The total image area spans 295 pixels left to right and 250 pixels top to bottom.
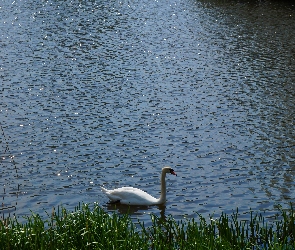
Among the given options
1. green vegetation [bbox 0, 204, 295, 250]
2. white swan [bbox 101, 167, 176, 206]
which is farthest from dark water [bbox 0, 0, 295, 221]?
green vegetation [bbox 0, 204, 295, 250]

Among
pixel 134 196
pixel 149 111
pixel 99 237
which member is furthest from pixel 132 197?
pixel 149 111

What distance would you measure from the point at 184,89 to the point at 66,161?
11.2 m

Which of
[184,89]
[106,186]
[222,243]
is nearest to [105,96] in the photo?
[184,89]

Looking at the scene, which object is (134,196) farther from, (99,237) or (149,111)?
(149,111)

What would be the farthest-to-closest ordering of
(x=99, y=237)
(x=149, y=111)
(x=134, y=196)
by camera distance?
(x=149, y=111)
(x=134, y=196)
(x=99, y=237)

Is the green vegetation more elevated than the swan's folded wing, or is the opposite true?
the swan's folded wing

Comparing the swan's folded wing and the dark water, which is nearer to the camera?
the swan's folded wing

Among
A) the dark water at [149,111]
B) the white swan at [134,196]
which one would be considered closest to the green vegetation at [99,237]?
the dark water at [149,111]

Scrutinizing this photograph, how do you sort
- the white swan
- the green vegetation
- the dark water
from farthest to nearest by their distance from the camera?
the dark water, the white swan, the green vegetation

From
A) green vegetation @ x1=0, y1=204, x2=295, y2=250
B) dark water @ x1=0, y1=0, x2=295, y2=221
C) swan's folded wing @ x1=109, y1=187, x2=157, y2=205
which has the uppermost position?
dark water @ x1=0, y1=0, x2=295, y2=221

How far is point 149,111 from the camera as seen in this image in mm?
29500

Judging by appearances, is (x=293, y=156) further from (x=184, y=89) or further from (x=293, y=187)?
(x=184, y=89)

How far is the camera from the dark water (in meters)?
21.3

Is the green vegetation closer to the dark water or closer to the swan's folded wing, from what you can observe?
the dark water
